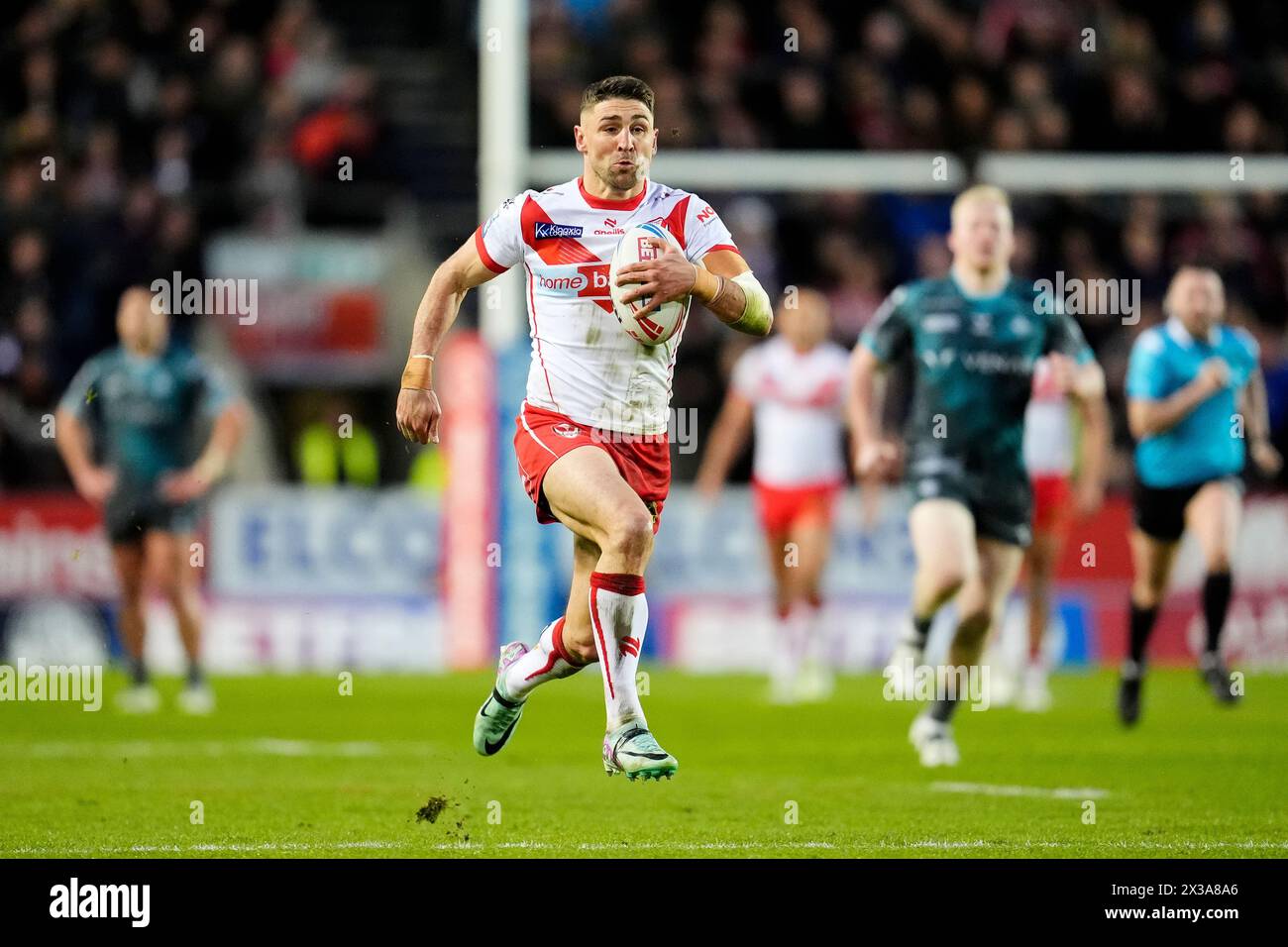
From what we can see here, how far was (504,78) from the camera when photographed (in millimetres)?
17234

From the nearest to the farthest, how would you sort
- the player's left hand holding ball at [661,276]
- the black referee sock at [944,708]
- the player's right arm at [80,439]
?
the player's left hand holding ball at [661,276] → the black referee sock at [944,708] → the player's right arm at [80,439]

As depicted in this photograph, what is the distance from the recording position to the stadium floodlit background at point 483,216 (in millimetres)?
17578

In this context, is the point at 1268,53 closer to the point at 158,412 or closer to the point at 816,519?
the point at 816,519

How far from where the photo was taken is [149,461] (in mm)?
14078

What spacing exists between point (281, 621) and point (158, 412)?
13.7 ft

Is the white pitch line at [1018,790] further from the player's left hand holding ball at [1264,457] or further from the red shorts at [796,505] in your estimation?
the red shorts at [796,505]

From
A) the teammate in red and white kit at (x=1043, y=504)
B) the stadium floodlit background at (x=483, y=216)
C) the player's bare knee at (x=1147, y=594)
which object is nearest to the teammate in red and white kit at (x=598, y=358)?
the player's bare knee at (x=1147, y=594)

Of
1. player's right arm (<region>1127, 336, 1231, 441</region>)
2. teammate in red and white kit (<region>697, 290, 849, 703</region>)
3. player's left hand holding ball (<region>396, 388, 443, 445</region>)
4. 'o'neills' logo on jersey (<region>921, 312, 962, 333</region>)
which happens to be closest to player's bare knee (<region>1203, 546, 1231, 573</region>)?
player's right arm (<region>1127, 336, 1231, 441</region>)

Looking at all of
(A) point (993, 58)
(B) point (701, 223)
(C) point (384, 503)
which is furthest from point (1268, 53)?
(B) point (701, 223)

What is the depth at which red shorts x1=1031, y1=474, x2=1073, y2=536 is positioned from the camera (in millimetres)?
14125

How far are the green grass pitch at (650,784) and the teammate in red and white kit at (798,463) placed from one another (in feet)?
3.79

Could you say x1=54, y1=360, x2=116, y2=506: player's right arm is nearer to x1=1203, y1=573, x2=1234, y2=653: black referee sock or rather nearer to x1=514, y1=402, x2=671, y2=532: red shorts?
x1=514, y1=402, x2=671, y2=532: red shorts

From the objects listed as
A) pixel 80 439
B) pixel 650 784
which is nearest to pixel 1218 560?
pixel 650 784
